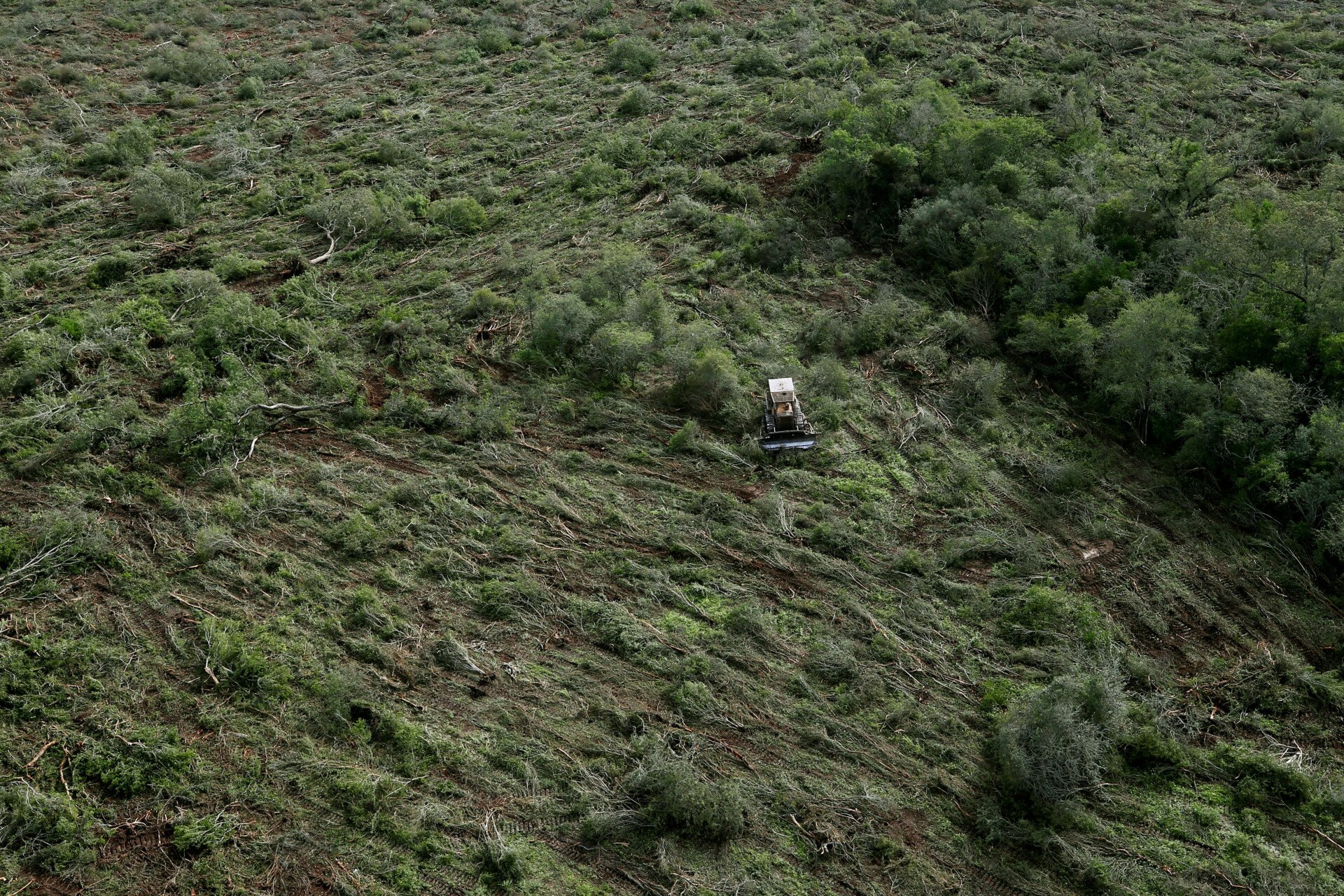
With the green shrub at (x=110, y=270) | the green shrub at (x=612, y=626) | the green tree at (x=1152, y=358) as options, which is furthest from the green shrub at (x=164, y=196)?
the green tree at (x=1152, y=358)

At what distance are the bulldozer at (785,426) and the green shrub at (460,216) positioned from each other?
28.2 feet

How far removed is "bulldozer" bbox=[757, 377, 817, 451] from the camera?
41.7 ft

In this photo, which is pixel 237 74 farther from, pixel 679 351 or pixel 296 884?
pixel 296 884

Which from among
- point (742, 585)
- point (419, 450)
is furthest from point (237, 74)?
point (742, 585)

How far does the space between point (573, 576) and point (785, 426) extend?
13.5ft

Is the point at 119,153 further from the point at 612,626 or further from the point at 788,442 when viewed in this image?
the point at 612,626

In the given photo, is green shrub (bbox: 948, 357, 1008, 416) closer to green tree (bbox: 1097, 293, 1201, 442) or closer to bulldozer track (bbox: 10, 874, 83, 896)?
green tree (bbox: 1097, 293, 1201, 442)

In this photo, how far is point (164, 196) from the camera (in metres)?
17.2

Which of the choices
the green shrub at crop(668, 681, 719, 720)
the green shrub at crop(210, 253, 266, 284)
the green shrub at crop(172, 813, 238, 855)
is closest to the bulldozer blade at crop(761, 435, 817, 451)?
the green shrub at crop(668, 681, 719, 720)

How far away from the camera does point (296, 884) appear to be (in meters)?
7.50

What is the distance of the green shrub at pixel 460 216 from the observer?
18.1 meters

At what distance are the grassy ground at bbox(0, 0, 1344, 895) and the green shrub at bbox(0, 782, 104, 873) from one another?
0.04m

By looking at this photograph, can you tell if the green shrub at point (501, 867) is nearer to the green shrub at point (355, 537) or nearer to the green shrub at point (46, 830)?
the green shrub at point (46, 830)

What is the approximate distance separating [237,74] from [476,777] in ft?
79.9
